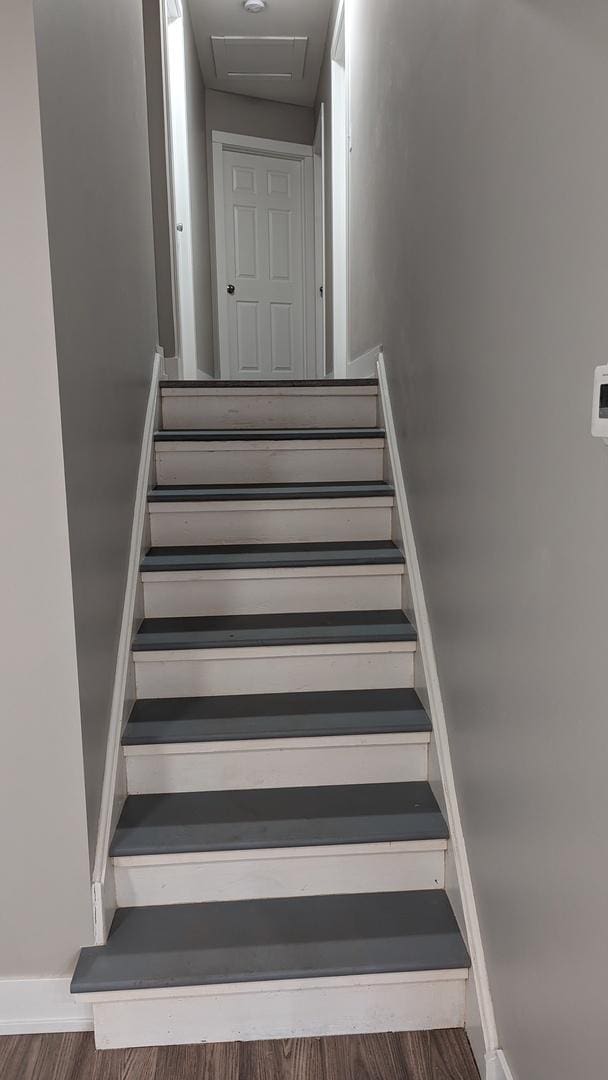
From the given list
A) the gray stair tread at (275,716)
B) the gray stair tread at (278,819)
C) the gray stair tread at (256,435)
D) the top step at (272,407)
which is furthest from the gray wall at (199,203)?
the gray stair tread at (278,819)

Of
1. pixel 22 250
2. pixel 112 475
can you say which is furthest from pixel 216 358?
pixel 22 250

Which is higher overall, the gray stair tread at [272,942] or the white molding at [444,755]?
the white molding at [444,755]

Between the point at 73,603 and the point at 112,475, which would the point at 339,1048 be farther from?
the point at 112,475

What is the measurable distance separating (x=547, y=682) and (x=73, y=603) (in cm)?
96

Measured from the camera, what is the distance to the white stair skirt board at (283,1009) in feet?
5.12

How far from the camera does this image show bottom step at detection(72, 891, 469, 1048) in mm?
1546

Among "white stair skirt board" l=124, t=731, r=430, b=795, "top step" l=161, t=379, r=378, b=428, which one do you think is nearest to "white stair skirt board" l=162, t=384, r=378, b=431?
"top step" l=161, t=379, r=378, b=428

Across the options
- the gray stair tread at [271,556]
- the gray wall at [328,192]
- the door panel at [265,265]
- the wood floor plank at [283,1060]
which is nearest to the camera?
the wood floor plank at [283,1060]

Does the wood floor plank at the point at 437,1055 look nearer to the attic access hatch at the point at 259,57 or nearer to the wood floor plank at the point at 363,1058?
the wood floor plank at the point at 363,1058

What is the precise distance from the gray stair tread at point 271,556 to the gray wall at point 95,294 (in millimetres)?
197

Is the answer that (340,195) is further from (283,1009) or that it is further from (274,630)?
(283,1009)

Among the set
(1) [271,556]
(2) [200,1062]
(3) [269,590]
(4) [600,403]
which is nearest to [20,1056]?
(2) [200,1062]

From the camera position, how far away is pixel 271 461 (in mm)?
2879

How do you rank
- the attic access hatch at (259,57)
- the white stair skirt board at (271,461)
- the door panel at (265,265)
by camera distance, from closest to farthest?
1. the white stair skirt board at (271,461)
2. the attic access hatch at (259,57)
3. the door panel at (265,265)
